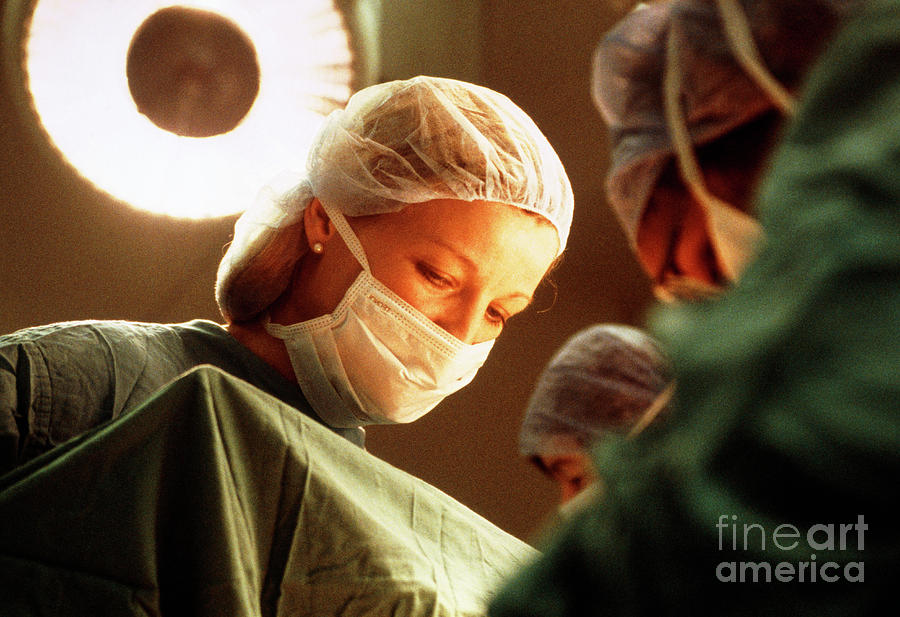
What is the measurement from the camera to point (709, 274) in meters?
0.77

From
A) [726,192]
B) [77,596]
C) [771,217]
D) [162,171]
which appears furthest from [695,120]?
[162,171]

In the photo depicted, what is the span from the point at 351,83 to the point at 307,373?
70 cm

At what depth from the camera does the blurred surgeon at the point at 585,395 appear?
186 cm

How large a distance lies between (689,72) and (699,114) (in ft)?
0.15

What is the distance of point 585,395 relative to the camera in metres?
1.95

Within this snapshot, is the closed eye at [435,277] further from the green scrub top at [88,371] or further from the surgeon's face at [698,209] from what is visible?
the surgeon's face at [698,209]

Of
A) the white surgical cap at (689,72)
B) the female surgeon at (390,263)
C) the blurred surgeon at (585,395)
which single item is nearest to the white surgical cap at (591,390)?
the blurred surgeon at (585,395)

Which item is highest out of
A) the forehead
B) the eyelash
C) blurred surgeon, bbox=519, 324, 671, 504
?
the forehead

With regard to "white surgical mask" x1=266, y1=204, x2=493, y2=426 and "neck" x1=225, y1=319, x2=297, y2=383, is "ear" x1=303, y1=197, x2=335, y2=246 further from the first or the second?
"neck" x1=225, y1=319, x2=297, y2=383

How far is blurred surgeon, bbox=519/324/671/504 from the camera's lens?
1.86 metres

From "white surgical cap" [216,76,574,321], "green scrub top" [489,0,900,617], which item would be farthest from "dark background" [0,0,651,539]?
"green scrub top" [489,0,900,617]

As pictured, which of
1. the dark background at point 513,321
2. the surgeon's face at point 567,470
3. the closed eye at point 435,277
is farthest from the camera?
the dark background at point 513,321

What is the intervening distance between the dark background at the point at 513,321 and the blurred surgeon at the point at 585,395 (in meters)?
1.02

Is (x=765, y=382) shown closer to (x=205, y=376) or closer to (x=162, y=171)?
(x=205, y=376)
